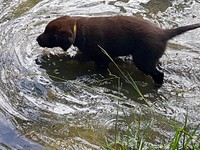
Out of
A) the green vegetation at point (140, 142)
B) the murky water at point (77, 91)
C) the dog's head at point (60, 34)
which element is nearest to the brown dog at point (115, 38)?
the dog's head at point (60, 34)

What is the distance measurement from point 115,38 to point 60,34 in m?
0.59

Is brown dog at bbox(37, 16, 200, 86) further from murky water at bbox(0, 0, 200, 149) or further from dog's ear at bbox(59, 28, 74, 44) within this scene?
murky water at bbox(0, 0, 200, 149)

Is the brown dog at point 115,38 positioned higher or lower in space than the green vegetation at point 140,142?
higher

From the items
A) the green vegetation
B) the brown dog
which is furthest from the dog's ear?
the green vegetation

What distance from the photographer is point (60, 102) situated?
515 cm

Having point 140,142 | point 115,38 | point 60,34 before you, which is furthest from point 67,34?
point 140,142

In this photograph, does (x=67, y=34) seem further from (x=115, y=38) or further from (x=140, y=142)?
(x=140, y=142)

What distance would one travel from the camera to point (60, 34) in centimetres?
539

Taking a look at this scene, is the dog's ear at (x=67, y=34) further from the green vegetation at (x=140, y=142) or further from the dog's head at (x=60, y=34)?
the green vegetation at (x=140, y=142)

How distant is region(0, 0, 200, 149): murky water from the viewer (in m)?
4.72

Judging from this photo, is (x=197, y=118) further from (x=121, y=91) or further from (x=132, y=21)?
(x=132, y=21)

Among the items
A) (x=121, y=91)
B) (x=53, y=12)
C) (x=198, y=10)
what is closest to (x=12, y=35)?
(x=53, y=12)

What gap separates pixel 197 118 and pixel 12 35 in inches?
99.3

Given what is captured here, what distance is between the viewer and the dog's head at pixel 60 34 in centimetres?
536
